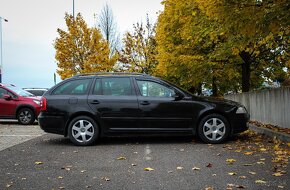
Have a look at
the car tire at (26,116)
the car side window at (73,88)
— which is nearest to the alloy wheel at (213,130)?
the car side window at (73,88)

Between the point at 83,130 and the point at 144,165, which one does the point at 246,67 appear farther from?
the point at 144,165

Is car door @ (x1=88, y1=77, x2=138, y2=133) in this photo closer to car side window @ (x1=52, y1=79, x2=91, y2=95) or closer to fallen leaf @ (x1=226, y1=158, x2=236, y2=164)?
car side window @ (x1=52, y1=79, x2=91, y2=95)

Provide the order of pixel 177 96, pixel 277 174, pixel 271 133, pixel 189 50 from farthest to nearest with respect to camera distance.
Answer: pixel 189 50 → pixel 271 133 → pixel 177 96 → pixel 277 174

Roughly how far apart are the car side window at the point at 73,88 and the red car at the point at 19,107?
7.35 metres

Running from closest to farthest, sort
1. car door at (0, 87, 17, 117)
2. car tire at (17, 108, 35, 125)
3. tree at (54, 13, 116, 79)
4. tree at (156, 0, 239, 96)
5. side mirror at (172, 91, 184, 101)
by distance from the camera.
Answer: side mirror at (172, 91, 184, 101), car door at (0, 87, 17, 117), car tire at (17, 108, 35, 125), tree at (156, 0, 239, 96), tree at (54, 13, 116, 79)

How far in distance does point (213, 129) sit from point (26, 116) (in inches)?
387

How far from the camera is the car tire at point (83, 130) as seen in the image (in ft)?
32.2

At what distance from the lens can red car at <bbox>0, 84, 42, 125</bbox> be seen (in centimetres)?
1692

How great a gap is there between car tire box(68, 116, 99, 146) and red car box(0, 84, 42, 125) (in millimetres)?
7700

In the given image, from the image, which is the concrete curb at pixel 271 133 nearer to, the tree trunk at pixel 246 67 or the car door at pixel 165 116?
the car door at pixel 165 116

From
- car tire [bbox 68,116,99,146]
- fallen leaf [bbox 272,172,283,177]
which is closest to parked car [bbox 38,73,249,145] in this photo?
car tire [bbox 68,116,99,146]

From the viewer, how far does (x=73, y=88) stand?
33.1ft

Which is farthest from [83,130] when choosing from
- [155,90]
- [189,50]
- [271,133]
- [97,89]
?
[189,50]

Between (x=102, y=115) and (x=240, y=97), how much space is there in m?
9.84
